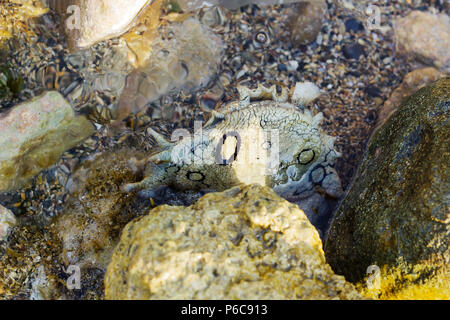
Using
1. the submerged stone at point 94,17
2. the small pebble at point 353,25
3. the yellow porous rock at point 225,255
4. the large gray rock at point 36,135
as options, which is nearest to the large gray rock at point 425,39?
the small pebble at point 353,25

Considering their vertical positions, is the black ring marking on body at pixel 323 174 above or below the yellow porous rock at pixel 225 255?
below

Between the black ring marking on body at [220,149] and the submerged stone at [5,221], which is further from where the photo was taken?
the submerged stone at [5,221]

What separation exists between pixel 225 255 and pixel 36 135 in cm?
216

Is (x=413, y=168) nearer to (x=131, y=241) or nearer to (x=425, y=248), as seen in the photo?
(x=425, y=248)

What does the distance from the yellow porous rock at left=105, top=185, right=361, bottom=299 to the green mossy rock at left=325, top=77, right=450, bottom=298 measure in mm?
477

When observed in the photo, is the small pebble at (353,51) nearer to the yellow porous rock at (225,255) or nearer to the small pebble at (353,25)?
the small pebble at (353,25)

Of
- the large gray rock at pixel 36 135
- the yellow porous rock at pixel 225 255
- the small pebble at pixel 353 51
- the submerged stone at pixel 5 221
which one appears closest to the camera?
the yellow porous rock at pixel 225 255

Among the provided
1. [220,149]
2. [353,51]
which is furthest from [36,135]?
[353,51]

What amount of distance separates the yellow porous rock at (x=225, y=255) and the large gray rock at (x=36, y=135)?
1.59m

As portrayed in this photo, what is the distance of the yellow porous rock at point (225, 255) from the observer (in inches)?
75.9

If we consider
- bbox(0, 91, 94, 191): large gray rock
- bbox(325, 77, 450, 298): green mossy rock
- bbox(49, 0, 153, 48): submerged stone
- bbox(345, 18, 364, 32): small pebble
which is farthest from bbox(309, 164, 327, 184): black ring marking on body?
bbox(49, 0, 153, 48): submerged stone

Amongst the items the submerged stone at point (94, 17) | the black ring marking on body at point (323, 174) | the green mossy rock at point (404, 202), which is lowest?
the black ring marking on body at point (323, 174)

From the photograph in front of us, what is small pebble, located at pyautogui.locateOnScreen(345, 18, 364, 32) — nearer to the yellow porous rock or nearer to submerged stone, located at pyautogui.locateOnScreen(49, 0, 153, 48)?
submerged stone, located at pyautogui.locateOnScreen(49, 0, 153, 48)

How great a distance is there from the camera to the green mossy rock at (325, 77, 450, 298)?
7.34 feet
